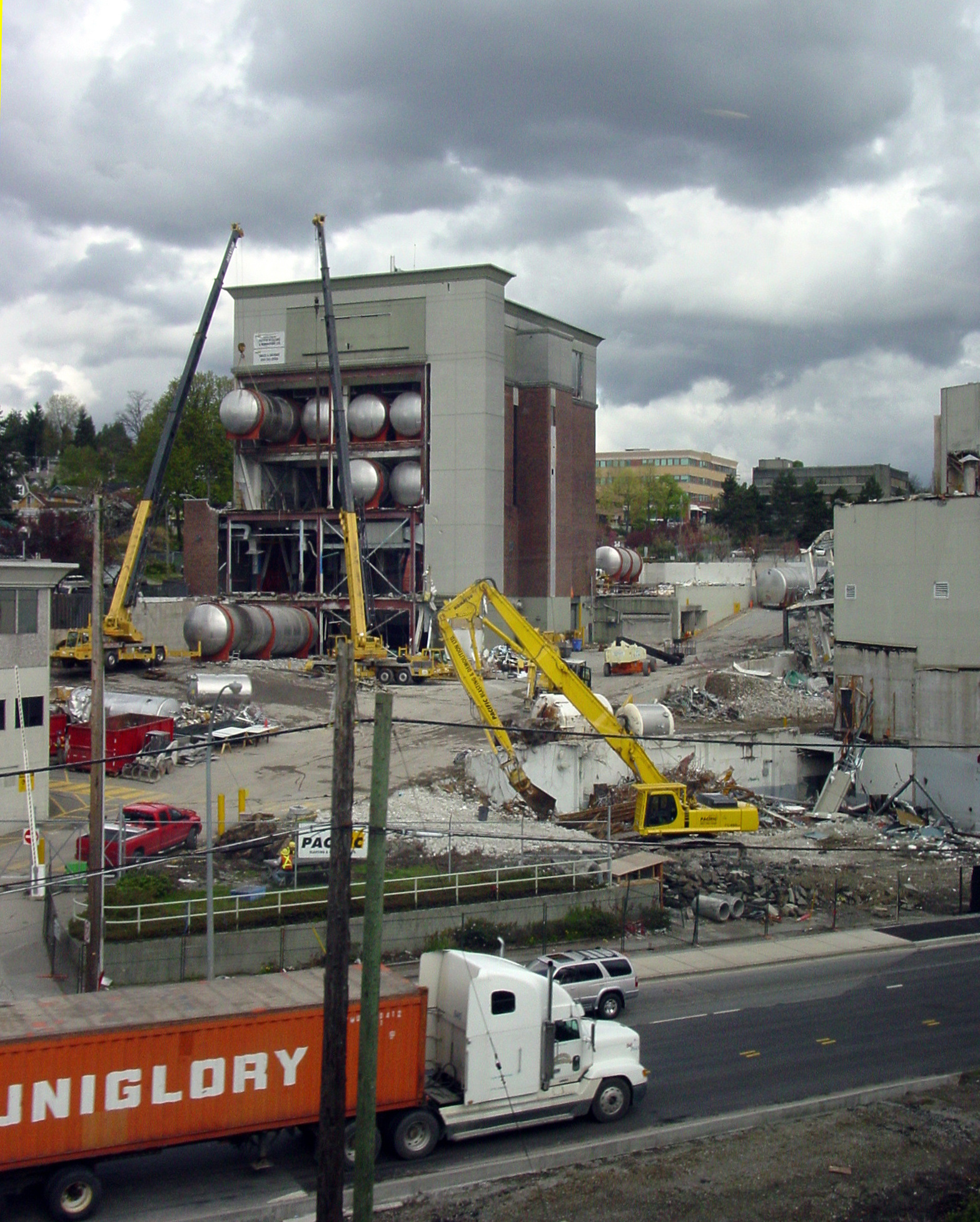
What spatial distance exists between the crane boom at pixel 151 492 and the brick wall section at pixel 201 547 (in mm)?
18545

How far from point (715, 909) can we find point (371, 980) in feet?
66.1

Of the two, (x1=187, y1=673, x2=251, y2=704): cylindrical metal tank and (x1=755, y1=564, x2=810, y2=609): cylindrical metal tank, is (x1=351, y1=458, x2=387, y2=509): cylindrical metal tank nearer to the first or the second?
(x1=187, y1=673, x2=251, y2=704): cylindrical metal tank

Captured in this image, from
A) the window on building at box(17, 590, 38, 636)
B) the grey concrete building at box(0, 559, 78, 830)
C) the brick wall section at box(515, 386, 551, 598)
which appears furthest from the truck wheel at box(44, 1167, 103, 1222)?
the brick wall section at box(515, 386, 551, 598)

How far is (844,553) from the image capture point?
166 feet

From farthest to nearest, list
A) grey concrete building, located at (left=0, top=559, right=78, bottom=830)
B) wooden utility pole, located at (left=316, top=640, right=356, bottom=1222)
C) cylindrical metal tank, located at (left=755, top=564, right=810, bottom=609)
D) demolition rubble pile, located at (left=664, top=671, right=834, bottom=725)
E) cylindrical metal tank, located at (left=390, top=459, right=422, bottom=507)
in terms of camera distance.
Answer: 1. cylindrical metal tank, located at (left=755, top=564, right=810, bottom=609)
2. cylindrical metal tank, located at (left=390, top=459, right=422, bottom=507)
3. demolition rubble pile, located at (left=664, top=671, right=834, bottom=725)
4. grey concrete building, located at (left=0, top=559, right=78, bottom=830)
5. wooden utility pole, located at (left=316, top=640, right=356, bottom=1222)

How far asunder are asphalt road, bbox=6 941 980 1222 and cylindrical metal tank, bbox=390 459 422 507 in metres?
54.0

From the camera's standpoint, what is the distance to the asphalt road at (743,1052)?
14188 mm

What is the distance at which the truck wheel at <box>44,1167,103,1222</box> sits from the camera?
1277 centimetres

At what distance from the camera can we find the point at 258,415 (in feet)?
252

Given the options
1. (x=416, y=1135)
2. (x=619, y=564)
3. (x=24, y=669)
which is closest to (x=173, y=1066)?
(x=416, y=1135)

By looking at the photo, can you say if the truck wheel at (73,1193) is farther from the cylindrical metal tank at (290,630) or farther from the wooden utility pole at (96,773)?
the cylindrical metal tank at (290,630)

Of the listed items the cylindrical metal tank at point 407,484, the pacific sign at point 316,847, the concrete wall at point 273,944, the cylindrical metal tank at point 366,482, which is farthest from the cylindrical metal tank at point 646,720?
the cylindrical metal tank at point 366,482

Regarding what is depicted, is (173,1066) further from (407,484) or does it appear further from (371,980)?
(407,484)

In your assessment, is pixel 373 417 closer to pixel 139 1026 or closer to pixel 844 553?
pixel 844 553
